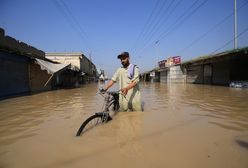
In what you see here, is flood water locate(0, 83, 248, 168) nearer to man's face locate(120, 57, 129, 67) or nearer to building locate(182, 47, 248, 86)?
man's face locate(120, 57, 129, 67)

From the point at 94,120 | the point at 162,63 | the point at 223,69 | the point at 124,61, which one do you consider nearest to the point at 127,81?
the point at 124,61

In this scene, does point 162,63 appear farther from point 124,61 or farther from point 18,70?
point 124,61

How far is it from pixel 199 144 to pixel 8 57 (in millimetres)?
13150

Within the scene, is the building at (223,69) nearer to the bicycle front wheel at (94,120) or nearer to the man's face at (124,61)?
the man's face at (124,61)

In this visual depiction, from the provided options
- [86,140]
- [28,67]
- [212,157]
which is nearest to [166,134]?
[212,157]

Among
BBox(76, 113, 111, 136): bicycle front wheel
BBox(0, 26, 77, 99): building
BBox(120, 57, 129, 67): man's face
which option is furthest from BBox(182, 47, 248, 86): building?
BBox(76, 113, 111, 136): bicycle front wheel

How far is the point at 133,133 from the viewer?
4254 millimetres

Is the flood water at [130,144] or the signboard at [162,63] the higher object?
the signboard at [162,63]

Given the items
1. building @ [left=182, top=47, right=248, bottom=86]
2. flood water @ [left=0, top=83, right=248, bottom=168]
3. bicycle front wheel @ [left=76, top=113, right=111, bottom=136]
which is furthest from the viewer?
building @ [left=182, top=47, right=248, bottom=86]

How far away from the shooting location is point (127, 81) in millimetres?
5457

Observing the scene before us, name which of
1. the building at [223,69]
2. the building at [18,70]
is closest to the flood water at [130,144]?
the building at [18,70]

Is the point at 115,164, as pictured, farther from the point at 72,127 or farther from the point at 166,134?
the point at 72,127

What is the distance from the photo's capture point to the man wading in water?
5348 mm

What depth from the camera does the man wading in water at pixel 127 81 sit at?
5348mm
